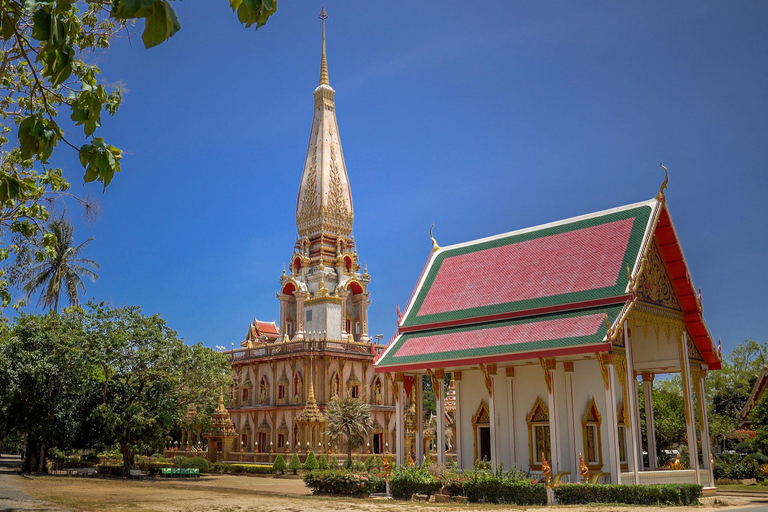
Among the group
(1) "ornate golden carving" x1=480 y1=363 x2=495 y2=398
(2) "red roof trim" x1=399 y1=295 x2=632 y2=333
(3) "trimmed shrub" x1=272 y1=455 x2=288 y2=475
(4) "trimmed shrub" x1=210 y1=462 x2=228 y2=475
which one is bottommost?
(4) "trimmed shrub" x1=210 y1=462 x2=228 y2=475

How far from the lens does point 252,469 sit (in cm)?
3825

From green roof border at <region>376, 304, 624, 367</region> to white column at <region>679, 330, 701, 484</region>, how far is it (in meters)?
4.19

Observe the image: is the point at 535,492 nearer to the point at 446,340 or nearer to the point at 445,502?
the point at 445,502

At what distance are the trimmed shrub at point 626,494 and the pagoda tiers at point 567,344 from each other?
0.72 m

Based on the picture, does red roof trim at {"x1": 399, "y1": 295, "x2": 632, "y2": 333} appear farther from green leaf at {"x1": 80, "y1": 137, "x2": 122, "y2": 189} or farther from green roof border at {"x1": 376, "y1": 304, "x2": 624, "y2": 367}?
green leaf at {"x1": 80, "y1": 137, "x2": 122, "y2": 189}

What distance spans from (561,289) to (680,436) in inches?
942

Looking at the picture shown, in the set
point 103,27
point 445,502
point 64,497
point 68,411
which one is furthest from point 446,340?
point 68,411

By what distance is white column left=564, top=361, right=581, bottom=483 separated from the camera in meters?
21.0

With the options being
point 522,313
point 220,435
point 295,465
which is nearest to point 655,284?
point 522,313

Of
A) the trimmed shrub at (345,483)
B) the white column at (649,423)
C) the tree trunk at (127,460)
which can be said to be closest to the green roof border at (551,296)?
the white column at (649,423)

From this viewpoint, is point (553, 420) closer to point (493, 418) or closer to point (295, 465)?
point (493, 418)

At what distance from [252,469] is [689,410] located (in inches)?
962

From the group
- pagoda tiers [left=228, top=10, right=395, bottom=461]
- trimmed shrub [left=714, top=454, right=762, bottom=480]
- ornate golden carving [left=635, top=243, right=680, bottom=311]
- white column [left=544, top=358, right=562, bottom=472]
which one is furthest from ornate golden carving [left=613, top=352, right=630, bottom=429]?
pagoda tiers [left=228, top=10, right=395, bottom=461]

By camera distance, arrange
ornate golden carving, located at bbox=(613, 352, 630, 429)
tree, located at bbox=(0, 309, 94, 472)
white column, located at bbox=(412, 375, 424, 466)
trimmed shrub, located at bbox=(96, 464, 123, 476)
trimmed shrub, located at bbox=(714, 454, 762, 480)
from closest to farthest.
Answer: ornate golden carving, located at bbox=(613, 352, 630, 429) < white column, located at bbox=(412, 375, 424, 466) < trimmed shrub, located at bbox=(714, 454, 762, 480) < tree, located at bbox=(0, 309, 94, 472) < trimmed shrub, located at bbox=(96, 464, 123, 476)
